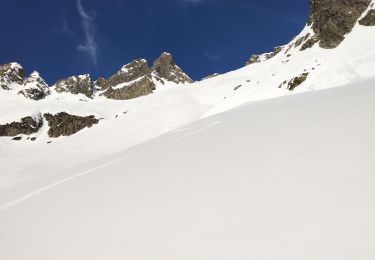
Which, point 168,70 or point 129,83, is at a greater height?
point 168,70

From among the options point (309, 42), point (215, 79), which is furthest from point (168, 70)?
point (309, 42)

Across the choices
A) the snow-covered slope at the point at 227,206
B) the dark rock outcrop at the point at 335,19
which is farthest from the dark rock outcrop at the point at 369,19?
the snow-covered slope at the point at 227,206

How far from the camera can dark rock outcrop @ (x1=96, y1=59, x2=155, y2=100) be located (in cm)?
15588

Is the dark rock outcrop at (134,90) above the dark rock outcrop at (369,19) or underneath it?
above

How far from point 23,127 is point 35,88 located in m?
58.0

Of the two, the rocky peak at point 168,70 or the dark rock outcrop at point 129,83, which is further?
the rocky peak at point 168,70

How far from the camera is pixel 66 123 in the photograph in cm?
9919

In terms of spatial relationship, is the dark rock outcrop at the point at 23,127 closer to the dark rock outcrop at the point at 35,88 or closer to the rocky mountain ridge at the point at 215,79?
the rocky mountain ridge at the point at 215,79

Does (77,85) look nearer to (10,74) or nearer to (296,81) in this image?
(10,74)

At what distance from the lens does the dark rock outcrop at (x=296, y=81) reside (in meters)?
36.0

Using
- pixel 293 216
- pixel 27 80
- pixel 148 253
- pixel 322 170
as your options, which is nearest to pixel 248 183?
pixel 322 170

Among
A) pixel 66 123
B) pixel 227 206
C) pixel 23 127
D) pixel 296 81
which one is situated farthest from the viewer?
pixel 23 127

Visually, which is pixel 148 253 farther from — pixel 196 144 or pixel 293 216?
pixel 196 144

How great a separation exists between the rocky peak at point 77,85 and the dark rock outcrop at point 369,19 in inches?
4889
